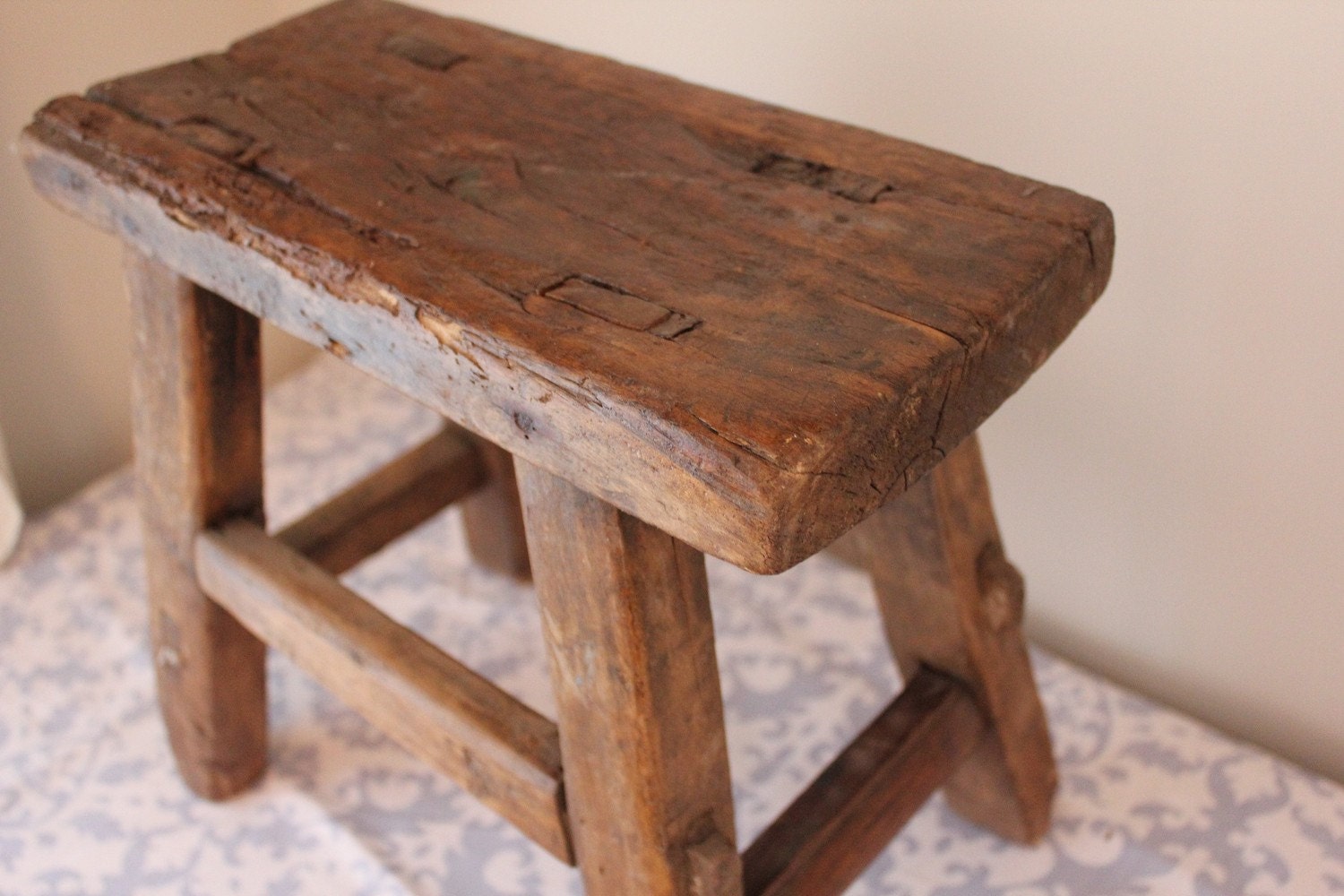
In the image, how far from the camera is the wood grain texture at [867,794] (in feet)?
3.32

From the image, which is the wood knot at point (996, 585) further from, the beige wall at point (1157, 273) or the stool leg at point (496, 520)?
the stool leg at point (496, 520)

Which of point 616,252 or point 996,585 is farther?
point 996,585

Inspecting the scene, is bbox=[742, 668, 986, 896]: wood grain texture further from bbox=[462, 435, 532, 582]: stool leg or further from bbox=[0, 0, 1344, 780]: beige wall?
bbox=[462, 435, 532, 582]: stool leg

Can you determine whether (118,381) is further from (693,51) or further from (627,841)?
(627,841)

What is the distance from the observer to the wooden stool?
742mm

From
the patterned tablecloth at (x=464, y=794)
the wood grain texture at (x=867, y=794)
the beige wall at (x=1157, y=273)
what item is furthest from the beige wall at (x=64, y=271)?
the wood grain texture at (x=867, y=794)

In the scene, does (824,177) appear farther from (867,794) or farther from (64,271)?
(64,271)

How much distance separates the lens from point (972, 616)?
1.10 metres

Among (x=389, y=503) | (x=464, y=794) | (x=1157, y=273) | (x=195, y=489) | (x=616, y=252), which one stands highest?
(x=616, y=252)

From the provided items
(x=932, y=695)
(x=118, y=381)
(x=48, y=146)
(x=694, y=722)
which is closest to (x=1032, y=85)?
(x=932, y=695)

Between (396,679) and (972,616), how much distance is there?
0.45 meters

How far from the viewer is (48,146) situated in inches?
40.2

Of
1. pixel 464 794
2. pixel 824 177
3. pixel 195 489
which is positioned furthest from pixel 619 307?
pixel 464 794

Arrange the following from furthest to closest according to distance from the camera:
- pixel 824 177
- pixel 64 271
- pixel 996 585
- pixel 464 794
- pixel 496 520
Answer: pixel 64 271
pixel 496 520
pixel 464 794
pixel 996 585
pixel 824 177
